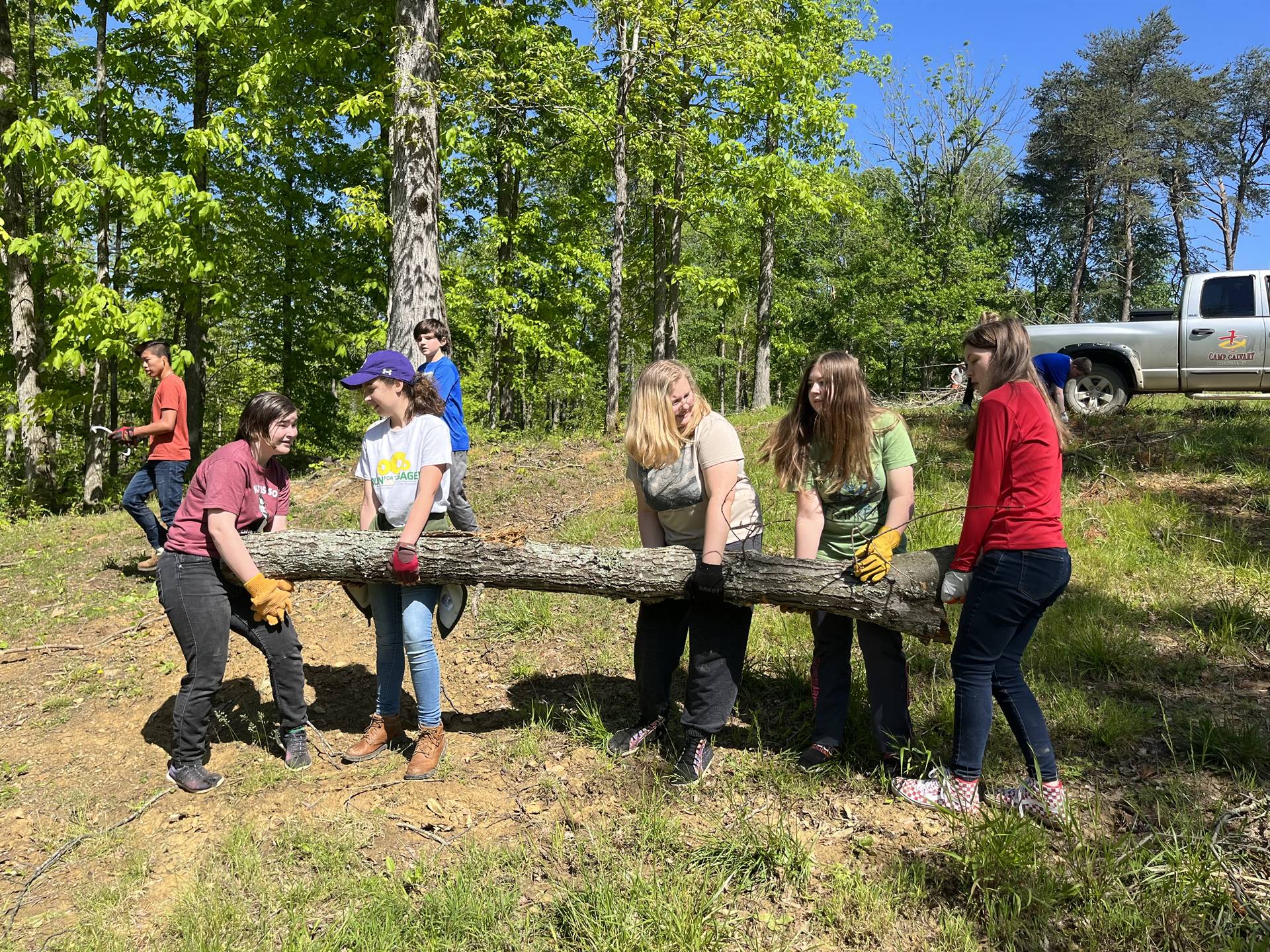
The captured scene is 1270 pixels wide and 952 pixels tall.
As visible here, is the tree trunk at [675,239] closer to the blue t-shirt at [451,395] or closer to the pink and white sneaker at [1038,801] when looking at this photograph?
the blue t-shirt at [451,395]

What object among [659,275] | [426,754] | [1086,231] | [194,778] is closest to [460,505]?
[426,754]

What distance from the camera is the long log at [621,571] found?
128 inches

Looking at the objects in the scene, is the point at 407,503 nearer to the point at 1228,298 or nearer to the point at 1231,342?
the point at 1231,342

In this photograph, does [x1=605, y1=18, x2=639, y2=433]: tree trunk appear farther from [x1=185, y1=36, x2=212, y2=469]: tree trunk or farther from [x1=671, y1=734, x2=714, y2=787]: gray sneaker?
[x1=671, y1=734, x2=714, y2=787]: gray sneaker

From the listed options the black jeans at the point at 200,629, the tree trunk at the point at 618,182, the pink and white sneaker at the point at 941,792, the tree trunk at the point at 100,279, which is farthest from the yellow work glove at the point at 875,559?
the tree trunk at the point at 100,279

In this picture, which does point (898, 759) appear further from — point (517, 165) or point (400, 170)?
point (517, 165)

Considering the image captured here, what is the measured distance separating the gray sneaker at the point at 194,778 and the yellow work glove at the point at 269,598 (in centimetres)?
82

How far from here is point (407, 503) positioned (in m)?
3.88

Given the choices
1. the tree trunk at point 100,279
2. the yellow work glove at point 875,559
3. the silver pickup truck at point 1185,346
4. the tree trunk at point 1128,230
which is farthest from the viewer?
the tree trunk at point 1128,230

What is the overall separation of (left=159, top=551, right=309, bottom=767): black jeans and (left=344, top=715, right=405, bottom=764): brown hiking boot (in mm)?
628

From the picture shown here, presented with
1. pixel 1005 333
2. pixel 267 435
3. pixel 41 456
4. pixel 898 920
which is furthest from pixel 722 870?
pixel 41 456

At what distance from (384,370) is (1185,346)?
10516 millimetres

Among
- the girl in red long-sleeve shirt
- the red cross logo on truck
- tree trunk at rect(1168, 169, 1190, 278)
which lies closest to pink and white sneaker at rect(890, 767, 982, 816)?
the girl in red long-sleeve shirt

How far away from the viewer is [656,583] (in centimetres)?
361
